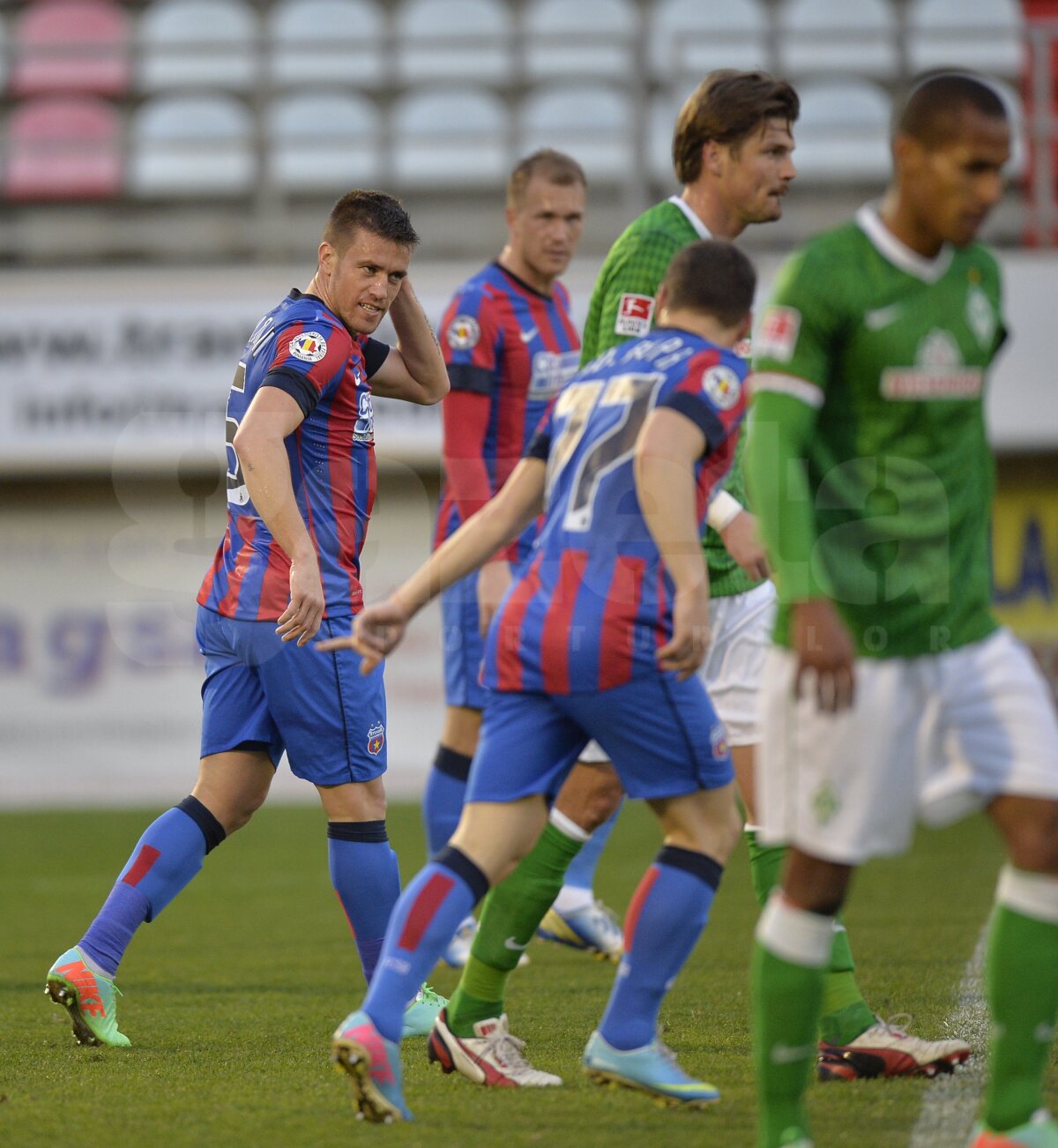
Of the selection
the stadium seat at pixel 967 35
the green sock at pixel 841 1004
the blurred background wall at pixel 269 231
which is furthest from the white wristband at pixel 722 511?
the stadium seat at pixel 967 35

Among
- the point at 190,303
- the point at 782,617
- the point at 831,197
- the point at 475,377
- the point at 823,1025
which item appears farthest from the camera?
the point at 831,197

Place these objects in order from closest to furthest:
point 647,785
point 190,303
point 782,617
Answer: point 782,617
point 647,785
point 190,303

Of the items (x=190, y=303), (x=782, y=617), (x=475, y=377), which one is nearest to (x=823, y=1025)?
(x=782, y=617)

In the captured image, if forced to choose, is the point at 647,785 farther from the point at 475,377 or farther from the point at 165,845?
the point at 475,377

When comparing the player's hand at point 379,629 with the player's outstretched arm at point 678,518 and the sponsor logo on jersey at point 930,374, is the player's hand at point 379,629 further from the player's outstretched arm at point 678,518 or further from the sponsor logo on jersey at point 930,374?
the sponsor logo on jersey at point 930,374

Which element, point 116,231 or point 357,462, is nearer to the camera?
point 357,462

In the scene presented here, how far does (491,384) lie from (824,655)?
338cm

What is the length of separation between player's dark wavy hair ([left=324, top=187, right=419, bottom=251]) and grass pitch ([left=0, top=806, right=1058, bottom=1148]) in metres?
2.08

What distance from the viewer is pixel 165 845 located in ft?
15.1

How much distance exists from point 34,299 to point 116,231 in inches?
83.6

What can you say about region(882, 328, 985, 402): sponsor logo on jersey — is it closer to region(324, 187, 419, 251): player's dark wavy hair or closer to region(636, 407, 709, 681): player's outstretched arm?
region(636, 407, 709, 681): player's outstretched arm

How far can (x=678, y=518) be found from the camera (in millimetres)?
3305

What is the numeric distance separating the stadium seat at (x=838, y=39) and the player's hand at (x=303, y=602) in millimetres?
11301

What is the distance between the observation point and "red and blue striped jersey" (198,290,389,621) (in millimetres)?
4367
